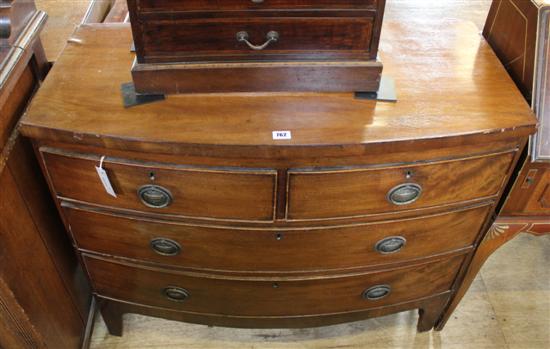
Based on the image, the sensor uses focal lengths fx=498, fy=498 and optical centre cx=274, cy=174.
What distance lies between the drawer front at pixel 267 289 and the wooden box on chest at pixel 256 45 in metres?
0.49

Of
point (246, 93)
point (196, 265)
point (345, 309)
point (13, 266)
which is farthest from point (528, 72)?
point (13, 266)

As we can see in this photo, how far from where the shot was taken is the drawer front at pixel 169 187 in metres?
0.96

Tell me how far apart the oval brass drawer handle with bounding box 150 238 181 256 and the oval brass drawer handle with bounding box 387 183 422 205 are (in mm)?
487

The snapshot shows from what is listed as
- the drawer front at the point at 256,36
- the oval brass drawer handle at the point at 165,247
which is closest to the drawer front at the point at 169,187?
the oval brass drawer handle at the point at 165,247

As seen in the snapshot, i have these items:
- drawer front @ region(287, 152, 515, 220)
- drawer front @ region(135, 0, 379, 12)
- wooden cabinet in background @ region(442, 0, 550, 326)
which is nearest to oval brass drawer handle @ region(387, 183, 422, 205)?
drawer front @ region(287, 152, 515, 220)

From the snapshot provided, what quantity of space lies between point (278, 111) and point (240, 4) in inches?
8.3

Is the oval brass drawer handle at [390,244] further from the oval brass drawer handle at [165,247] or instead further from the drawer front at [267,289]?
the oval brass drawer handle at [165,247]

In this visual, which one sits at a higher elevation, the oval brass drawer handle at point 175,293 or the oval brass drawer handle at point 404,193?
the oval brass drawer handle at point 404,193

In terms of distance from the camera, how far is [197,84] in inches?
39.3

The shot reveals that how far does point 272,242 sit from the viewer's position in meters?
1.11

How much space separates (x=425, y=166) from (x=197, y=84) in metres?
0.48

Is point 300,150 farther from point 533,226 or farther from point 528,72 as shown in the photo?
point 533,226

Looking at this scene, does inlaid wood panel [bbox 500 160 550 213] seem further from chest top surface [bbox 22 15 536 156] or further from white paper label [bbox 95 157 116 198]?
white paper label [bbox 95 157 116 198]

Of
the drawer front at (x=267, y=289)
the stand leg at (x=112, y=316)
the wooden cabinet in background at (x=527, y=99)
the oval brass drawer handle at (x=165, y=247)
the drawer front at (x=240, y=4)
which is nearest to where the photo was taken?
the drawer front at (x=240, y=4)
